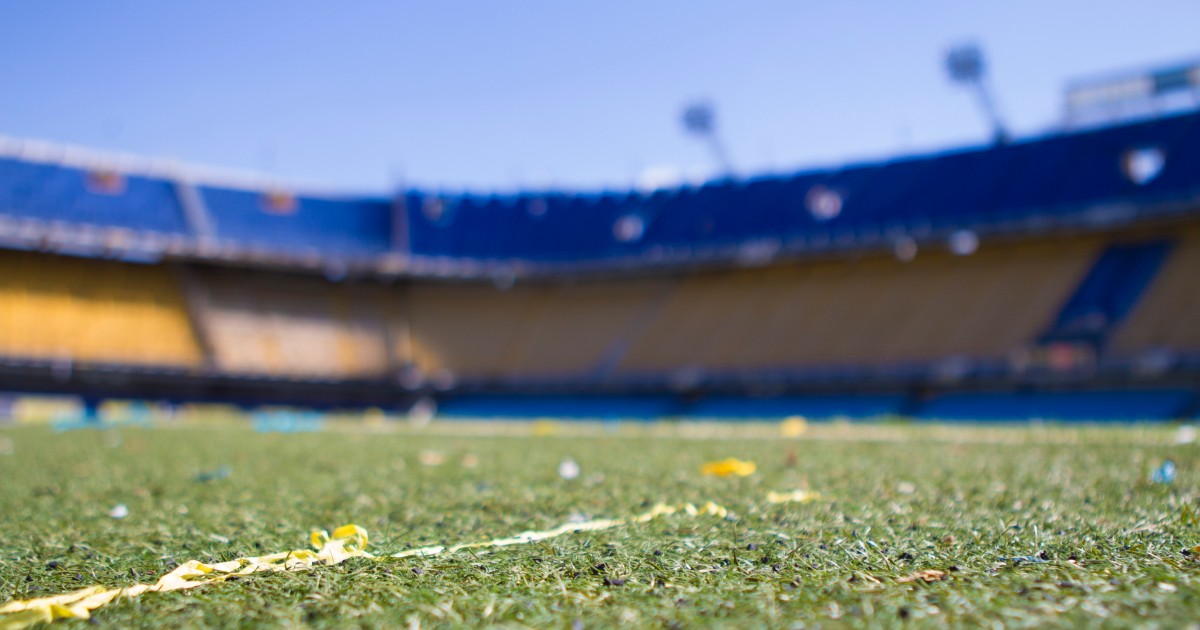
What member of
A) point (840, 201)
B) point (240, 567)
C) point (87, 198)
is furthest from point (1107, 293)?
point (87, 198)

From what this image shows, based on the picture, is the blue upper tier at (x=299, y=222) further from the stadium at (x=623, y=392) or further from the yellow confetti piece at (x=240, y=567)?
the yellow confetti piece at (x=240, y=567)

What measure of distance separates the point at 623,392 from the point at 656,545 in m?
21.7

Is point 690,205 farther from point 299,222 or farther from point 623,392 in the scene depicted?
point 299,222

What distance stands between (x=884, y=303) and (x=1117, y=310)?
5.17 m

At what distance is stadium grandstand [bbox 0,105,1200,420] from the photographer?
18734mm

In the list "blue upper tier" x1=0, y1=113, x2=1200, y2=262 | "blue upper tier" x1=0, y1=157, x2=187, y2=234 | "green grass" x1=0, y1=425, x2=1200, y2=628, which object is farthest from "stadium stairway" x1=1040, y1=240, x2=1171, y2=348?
"blue upper tier" x1=0, y1=157, x2=187, y2=234

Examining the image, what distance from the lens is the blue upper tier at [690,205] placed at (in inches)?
790

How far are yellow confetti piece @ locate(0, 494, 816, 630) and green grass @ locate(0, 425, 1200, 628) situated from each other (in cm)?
6

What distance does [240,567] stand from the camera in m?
1.94

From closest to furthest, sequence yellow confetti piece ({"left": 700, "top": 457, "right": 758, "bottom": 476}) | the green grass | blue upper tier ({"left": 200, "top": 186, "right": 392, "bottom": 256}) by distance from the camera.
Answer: the green grass, yellow confetti piece ({"left": 700, "top": 457, "right": 758, "bottom": 476}), blue upper tier ({"left": 200, "top": 186, "right": 392, "bottom": 256})

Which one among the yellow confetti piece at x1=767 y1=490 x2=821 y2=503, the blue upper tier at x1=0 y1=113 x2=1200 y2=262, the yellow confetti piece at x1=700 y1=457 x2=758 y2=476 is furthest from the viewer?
the blue upper tier at x1=0 y1=113 x2=1200 y2=262

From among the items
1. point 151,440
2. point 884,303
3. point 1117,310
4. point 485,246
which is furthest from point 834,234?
point 151,440

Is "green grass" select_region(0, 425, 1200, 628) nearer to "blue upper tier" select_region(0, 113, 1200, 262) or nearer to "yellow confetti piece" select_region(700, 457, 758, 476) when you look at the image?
"yellow confetti piece" select_region(700, 457, 758, 476)

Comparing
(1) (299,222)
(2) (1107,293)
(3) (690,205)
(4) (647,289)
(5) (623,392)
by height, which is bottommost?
(5) (623,392)
